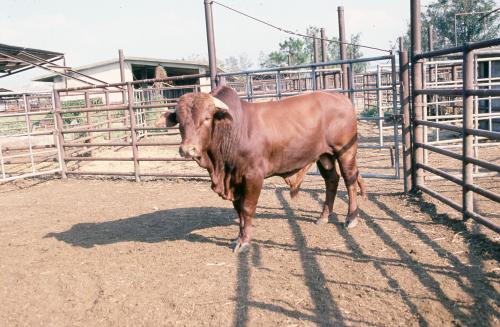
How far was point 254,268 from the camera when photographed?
4.09 m

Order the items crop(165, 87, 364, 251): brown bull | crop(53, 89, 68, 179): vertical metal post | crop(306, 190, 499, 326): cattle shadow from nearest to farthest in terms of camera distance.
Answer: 1. crop(306, 190, 499, 326): cattle shadow
2. crop(165, 87, 364, 251): brown bull
3. crop(53, 89, 68, 179): vertical metal post

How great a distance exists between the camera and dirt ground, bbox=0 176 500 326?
325cm

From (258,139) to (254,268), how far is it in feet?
4.15

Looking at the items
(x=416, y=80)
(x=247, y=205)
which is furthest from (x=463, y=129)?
(x=247, y=205)

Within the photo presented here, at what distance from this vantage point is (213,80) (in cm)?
780

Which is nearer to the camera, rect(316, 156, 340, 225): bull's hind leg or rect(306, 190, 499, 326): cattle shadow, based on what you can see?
rect(306, 190, 499, 326): cattle shadow

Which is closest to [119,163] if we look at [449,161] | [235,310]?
[449,161]

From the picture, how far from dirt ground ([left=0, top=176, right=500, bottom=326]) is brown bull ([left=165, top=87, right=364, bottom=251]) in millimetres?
514

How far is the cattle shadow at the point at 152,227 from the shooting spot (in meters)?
5.26

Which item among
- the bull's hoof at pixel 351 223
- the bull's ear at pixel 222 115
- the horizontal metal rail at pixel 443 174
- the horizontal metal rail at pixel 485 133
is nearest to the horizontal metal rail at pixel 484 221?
the horizontal metal rail at pixel 443 174

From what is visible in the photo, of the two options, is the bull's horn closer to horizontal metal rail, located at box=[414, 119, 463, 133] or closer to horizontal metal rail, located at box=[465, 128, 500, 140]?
horizontal metal rail, located at box=[465, 128, 500, 140]

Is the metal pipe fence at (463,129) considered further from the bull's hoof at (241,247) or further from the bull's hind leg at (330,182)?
the bull's hoof at (241,247)

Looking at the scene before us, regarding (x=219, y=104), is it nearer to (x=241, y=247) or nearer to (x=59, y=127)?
(x=241, y=247)

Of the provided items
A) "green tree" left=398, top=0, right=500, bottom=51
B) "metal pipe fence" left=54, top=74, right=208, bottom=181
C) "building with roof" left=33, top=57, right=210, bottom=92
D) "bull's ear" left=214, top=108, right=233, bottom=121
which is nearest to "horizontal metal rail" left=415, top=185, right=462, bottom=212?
"bull's ear" left=214, top=108, right=233, bottom=121
